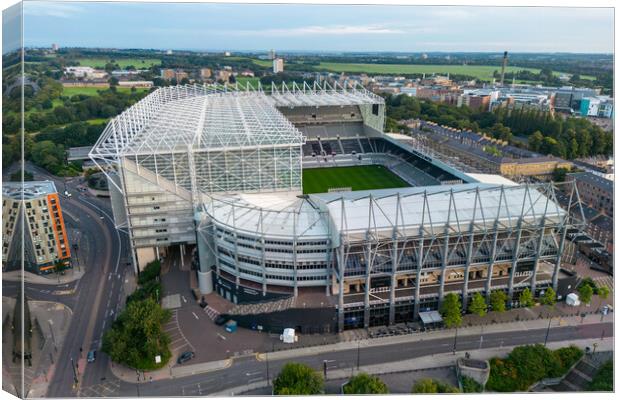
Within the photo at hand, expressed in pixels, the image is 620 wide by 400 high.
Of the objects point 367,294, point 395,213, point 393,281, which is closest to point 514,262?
point 393,281

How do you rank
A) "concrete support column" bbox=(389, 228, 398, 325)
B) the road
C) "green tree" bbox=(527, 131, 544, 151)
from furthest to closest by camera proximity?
"green tree" bbox=(527, 131, 544, 151), "concrete support column" bbox=(389, 228, 398, 325), the road

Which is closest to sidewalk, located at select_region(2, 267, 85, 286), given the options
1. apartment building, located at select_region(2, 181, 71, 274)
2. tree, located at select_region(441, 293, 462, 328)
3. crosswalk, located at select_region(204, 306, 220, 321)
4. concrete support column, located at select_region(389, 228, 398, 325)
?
apartment building, located at select_region(2, 181, 71, 274)

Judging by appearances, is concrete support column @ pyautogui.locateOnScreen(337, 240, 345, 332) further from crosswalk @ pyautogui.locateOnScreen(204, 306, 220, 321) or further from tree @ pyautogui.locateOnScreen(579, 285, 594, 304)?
tree @ pyautogui.locateOnScreen(579, 285, 594, 304)

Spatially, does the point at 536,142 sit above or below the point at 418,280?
above

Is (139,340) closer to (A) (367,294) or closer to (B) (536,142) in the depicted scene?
(A) (367,294)

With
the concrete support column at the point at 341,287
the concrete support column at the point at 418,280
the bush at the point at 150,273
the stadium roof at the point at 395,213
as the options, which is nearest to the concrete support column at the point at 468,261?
the stadium roof at the point at 395,213

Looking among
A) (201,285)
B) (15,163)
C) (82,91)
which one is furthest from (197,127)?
(82,91)
